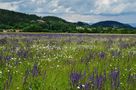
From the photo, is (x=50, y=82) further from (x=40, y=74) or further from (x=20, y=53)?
(x=20, y=53)

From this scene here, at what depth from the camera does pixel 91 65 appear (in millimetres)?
12016

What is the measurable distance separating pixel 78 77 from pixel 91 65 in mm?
4456

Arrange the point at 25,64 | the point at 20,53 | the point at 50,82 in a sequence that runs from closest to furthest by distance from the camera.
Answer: the point at 50,82, the point at 25,64, the point at 20,53

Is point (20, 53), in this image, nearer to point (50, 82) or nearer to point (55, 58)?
point (55, 58)

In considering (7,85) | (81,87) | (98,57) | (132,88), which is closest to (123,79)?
(132,88)

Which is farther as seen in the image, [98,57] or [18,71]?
[98,57]

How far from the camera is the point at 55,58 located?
13586 millimetres

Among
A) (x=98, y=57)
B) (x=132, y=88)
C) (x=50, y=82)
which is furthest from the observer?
(x=98, y=57)

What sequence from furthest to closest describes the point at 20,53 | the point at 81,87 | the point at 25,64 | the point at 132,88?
the point at 20,53
the point at 25,64
the point at 132,88
the point at 81,87

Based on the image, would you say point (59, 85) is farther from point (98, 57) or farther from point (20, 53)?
point (98, 57)

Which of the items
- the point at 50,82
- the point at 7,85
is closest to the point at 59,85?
the point at 50,82

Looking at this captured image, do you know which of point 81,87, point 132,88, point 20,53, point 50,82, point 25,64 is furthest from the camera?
point 20,53

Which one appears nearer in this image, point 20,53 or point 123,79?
point 123,79

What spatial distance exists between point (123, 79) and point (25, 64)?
11.3ft
